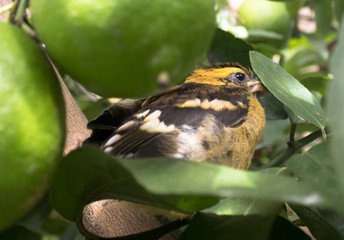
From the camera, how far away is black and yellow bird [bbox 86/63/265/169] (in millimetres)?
666

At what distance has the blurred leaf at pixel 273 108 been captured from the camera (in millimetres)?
919

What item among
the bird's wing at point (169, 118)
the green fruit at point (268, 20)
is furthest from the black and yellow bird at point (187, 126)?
the green fruit at point (268, 20)

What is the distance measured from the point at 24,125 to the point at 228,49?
618 mm

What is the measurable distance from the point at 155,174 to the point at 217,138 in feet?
1.11

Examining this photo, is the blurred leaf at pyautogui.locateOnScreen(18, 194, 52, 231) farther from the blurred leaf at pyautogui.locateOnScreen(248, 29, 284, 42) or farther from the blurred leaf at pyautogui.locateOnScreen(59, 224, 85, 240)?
the blurred leaf at pyautogui.locateOnScreen(248, 29, 284, 42)

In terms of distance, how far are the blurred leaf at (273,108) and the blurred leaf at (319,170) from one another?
1.38 ft

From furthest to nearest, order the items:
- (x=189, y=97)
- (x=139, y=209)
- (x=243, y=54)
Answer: (x=243, y=54)
(x=189, y=97)
(x=139, y=209)

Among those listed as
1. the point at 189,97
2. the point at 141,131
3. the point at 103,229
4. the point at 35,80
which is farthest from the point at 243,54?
the point at 35,80

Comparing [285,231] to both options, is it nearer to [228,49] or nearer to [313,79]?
[228,49]

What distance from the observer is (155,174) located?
0.36 m

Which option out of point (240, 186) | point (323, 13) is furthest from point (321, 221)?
point (323, 13)

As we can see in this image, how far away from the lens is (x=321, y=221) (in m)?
0.57

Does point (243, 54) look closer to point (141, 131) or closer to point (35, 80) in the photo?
point (141, 131)

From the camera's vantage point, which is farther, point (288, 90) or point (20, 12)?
point (288, 90)
